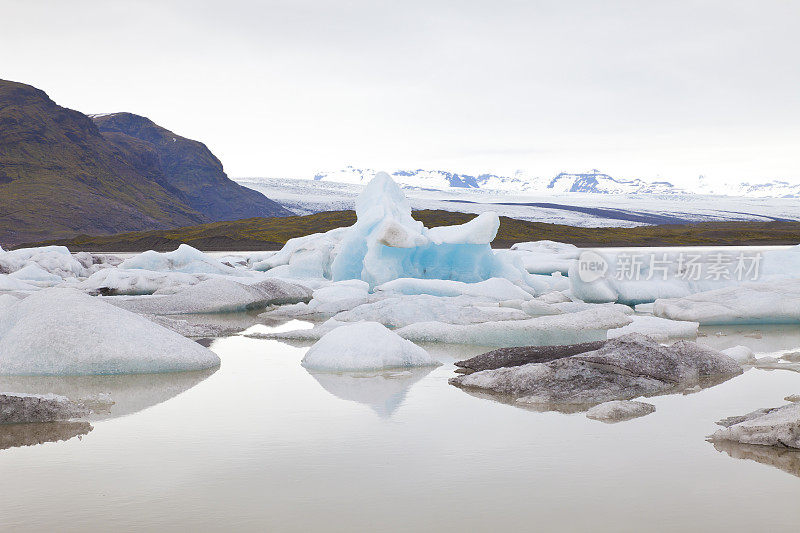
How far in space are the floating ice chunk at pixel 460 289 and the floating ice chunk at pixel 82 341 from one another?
6.36 meters

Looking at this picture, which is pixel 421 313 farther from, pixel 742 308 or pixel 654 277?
pixel 654 277

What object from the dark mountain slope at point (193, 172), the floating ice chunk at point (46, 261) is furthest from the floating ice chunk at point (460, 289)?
the dark mountain slope at point (193, 172)

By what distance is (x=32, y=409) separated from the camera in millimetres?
5074

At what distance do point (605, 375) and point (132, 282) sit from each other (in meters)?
12.0

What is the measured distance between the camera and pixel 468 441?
4.56 metres

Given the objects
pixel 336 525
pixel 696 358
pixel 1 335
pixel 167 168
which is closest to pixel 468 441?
pixel 336 525

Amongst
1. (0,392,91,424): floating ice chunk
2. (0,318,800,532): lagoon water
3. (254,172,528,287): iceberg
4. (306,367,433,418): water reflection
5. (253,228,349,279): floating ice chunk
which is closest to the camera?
(0,318,800,532): lagoon water

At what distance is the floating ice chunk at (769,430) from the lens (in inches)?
172

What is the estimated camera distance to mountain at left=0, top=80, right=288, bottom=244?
70.4m

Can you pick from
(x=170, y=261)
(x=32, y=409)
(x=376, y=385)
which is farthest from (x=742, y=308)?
(x=170, y=261)

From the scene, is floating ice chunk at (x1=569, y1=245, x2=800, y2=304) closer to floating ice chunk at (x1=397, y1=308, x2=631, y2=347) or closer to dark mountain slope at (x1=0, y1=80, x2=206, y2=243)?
floating ice chunk at (x1=397, y1=308, x2=631, y2=347)

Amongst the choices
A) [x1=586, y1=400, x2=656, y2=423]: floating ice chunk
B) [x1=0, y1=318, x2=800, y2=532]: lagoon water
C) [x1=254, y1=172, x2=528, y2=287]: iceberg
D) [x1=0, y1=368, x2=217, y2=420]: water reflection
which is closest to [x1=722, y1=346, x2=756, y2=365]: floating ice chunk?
[x1=0, y1=318, x2=800, y2=532]: lagoon water

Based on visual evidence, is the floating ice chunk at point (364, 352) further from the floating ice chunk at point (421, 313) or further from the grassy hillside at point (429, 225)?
the grassy hillside at point (429, 225)

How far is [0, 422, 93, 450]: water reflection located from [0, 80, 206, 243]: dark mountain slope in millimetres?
62609
